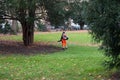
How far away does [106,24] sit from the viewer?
1002cm

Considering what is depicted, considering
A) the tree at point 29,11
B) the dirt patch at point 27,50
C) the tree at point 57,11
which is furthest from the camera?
the tree at point 57,11

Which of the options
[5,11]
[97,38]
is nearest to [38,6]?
[5,11]

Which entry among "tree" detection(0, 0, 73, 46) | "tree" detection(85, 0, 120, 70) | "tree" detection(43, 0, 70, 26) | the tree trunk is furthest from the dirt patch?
"tree" detection(85, 0, 120, 70)

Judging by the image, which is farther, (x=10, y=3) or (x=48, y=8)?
(x=48, y=8)

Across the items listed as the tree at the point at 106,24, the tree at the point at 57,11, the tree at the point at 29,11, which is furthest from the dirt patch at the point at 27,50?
the tree at the point at 106,24

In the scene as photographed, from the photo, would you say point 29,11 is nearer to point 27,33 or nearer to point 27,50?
point 27,50

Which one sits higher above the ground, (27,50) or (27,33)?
(27,33)

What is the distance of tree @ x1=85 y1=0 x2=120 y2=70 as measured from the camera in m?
9.80

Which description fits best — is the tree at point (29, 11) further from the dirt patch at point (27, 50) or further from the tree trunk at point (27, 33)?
the dirt patch at point (27, 50)

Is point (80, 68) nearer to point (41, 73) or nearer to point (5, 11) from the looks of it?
point (41, 73)

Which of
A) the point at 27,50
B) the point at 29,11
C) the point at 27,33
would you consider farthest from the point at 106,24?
the point at 27,33

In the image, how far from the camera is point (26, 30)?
86.4 feet

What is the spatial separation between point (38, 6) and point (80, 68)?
11.2 meters

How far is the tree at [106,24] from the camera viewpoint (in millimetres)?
9797
